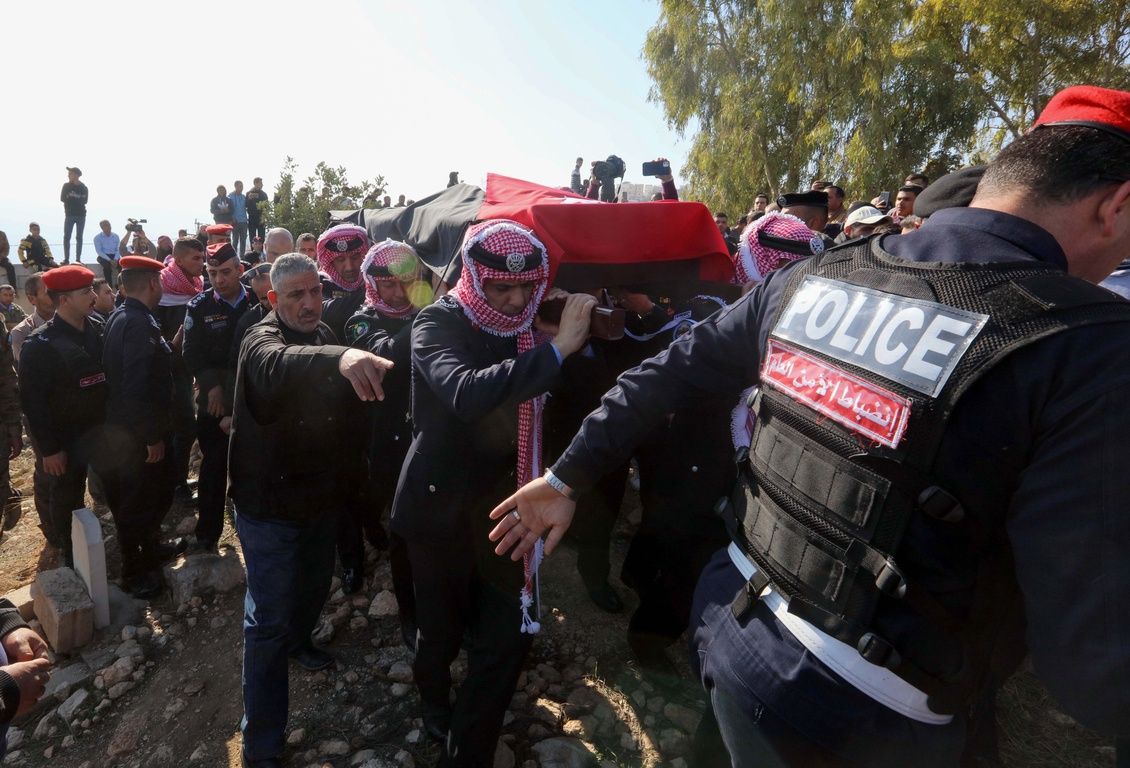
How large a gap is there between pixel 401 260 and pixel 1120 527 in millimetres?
3512

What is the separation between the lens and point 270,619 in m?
2.51

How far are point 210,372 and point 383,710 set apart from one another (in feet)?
8.67

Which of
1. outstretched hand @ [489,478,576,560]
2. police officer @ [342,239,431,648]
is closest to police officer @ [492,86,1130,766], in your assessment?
outstretched hand @ [489,478,576,560]

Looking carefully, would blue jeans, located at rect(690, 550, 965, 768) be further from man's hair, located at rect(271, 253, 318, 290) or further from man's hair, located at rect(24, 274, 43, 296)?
man's hair, located at rect(24, 274, 43, 296)

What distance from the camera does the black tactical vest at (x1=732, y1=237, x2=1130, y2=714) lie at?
105cm

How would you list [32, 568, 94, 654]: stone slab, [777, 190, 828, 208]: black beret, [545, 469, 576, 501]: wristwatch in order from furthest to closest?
[777, 190, 828, 208]: black beret, [32, 568, 94, 654]: stone slab, [545, 469, 576, 501]: wristwatch

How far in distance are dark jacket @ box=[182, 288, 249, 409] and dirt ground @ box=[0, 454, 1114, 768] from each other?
5.24 ft

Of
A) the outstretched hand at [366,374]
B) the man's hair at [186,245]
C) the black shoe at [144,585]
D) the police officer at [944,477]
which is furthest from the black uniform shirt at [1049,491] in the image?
the man's hair at [186,245]

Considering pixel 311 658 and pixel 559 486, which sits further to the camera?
pixel 311 658

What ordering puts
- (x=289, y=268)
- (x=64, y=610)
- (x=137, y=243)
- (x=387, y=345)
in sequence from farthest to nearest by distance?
(x=137, y=243) → (x=64, y=610) → (x=387, y=345) → (x=289, y=268)

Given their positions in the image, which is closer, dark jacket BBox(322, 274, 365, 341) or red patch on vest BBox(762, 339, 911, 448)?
red patch on vest BBox(762, 339, 911, 448)

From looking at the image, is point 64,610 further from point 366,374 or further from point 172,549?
point 366,374

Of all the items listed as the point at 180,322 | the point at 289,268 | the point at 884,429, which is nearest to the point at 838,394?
the point at 884,429

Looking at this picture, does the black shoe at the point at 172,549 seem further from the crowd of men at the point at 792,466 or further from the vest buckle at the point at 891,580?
the vest buckle at the point at 891,580
